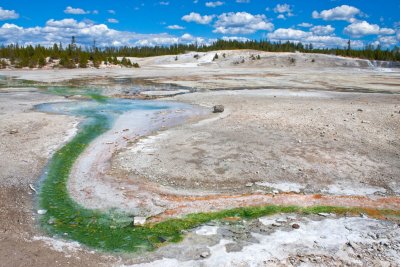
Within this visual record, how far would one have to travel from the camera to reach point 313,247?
6.03 metres

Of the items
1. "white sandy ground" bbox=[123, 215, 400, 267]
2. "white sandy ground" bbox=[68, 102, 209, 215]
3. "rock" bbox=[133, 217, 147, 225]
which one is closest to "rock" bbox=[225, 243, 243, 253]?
"white sandy ground" bbox=[123, 215, 400, 267]

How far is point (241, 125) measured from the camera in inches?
536

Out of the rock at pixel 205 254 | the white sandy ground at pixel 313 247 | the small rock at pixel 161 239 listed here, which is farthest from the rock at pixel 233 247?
the small rock at pixel 161 239

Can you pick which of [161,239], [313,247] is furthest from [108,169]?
[313,247]

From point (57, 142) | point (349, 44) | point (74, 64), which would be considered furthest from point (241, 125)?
point (349, 44)

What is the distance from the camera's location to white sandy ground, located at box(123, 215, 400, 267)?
18.5ft

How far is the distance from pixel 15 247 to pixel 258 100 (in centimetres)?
1519

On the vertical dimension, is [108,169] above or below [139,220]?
above

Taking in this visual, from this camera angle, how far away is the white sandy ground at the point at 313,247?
563 cm

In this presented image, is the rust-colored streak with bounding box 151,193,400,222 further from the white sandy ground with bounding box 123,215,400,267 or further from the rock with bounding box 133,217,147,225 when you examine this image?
the white sandy ground with bounding box 123,215,400,267

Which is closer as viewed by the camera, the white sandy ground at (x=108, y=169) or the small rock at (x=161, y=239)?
the small rock at (x=161, y=239)

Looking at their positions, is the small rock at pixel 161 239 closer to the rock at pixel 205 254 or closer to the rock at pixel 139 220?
the rock at pixel 139 220

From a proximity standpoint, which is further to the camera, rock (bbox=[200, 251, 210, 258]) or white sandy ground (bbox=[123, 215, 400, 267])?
rock (bbox=[200, 251, 210, 258])

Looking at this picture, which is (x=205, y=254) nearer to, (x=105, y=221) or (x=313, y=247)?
(x=313, y=247)
